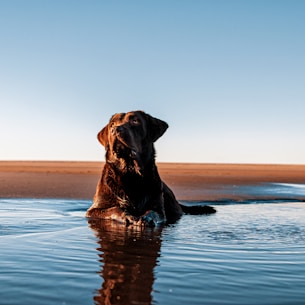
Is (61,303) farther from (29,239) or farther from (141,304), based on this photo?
(29,239)

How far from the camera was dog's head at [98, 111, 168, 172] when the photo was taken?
8064 mm

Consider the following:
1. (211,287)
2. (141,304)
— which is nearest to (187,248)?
(211,287)

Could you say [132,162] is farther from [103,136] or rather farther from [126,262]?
[126,262]

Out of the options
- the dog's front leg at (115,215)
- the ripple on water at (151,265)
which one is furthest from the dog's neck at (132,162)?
the ripple on water at (151,265)

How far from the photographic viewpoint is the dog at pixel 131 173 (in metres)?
8.25

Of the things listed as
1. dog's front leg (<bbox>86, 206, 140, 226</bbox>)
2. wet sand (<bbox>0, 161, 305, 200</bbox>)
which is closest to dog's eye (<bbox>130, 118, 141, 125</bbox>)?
→ dog's front leg (<bbox>86, 206, 140, 226</bbox>)

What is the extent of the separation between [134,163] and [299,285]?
497cm

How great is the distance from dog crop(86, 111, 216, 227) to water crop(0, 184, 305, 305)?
1004 millimetres

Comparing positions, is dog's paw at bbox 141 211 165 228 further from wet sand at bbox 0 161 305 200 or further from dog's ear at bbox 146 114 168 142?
wet sand at bbox 0 161 305 200

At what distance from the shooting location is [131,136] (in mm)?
8141

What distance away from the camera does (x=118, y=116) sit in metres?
8.66

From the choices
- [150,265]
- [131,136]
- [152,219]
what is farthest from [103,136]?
[150,265]

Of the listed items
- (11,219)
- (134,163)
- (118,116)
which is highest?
(118,116)

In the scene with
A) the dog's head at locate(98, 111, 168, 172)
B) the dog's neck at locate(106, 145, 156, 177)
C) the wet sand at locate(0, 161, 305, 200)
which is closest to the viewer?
the dog's head at locate(98, 111, 168, 172)
